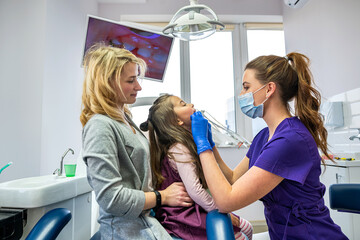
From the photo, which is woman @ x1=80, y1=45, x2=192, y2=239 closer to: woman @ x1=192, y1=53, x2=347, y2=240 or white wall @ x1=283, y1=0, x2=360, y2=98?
woman @ x1=192, y1=53, x2=347, y2=240

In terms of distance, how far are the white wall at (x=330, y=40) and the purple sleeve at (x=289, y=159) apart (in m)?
1.92

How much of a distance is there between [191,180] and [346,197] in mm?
713

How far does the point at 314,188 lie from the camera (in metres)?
1.08

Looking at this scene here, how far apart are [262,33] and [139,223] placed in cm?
375

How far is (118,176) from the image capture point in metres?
0.90

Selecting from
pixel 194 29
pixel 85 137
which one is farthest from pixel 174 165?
pixel 194 29

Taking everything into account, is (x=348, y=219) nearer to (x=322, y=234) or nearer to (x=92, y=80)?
(x=322, y=234)

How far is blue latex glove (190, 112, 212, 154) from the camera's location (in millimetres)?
1146

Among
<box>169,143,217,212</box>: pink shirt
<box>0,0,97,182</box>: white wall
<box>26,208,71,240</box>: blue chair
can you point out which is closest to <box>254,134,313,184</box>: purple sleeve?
<box>169,143,217,212</box>: pink shirt

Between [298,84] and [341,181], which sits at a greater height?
[298,84]

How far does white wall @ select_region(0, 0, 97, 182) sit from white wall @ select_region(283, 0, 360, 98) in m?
2.73

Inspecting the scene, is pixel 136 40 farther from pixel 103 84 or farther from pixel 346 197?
pixel 346 197

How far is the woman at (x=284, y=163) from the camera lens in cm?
102

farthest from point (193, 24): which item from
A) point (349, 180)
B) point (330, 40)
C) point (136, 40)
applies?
point (330, 40)
